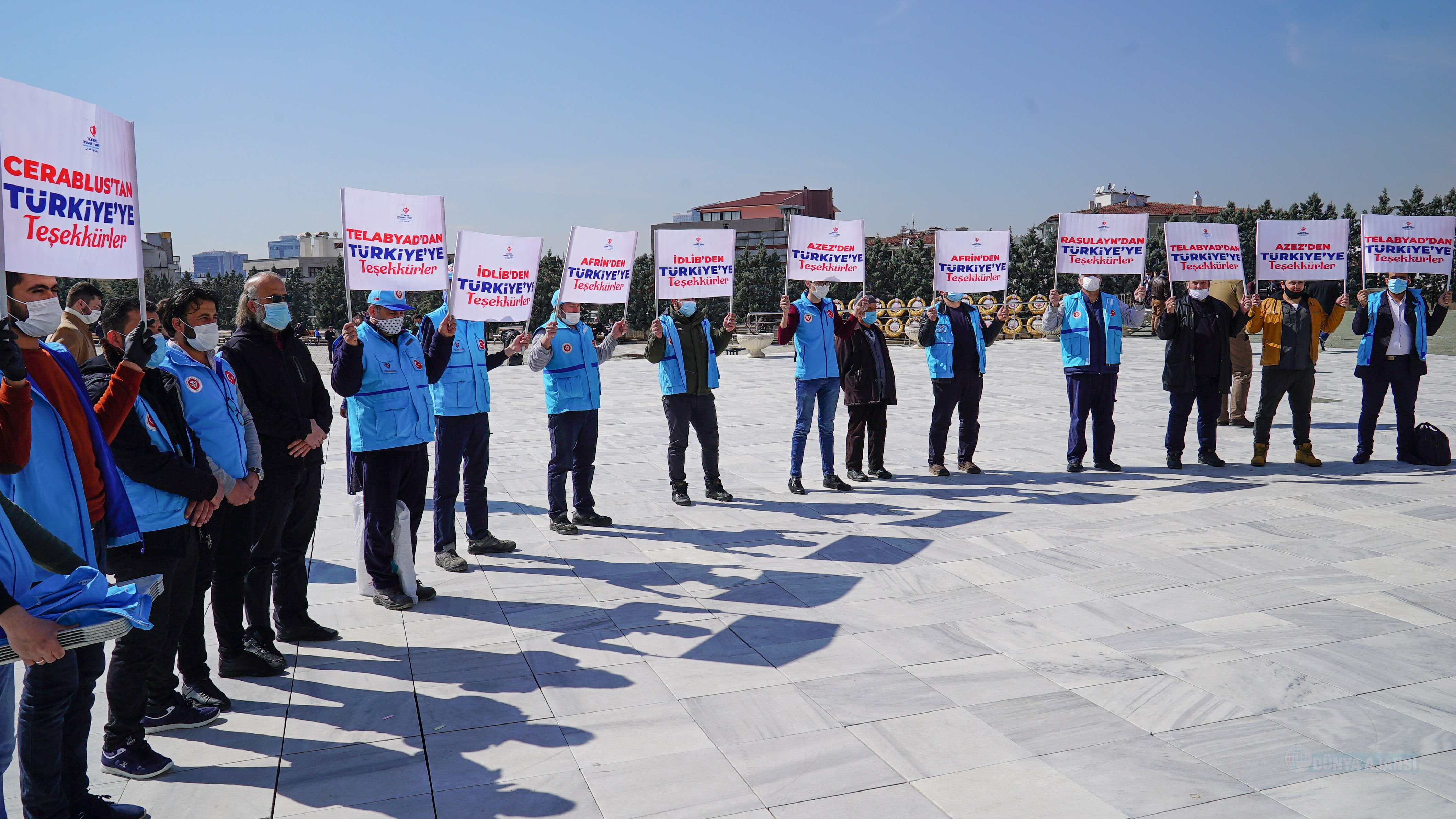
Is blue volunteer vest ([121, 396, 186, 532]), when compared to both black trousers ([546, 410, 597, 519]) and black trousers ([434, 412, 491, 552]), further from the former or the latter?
black trousers ([546, 410, 597, 519])

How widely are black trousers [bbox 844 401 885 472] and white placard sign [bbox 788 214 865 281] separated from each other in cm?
132

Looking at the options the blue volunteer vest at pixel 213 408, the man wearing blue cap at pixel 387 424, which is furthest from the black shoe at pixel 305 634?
the blue volunteer vest at pixel 213 408

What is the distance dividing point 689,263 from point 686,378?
3.49 ft

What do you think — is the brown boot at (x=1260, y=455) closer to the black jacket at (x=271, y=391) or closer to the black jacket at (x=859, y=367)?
the black jacket at (x=859, y=367)

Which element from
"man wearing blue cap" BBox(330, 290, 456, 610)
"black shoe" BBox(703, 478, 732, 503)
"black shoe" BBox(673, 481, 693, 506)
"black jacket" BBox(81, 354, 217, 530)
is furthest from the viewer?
"black shoe" BBox(703, 478, 732, 503)

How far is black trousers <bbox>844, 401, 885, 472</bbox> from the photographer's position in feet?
30.7

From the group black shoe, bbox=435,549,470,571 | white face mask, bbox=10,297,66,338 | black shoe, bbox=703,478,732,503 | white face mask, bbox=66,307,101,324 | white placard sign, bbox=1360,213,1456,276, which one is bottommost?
black shoe, bbox=435,549,470,571

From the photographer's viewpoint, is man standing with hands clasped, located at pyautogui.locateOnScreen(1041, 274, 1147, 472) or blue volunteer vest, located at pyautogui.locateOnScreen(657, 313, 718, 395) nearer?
blue volunteer vest, located at pyautogui.locateOnScreen(657, 313, 718, 395)

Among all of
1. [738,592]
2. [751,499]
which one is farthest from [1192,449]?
[738,592]

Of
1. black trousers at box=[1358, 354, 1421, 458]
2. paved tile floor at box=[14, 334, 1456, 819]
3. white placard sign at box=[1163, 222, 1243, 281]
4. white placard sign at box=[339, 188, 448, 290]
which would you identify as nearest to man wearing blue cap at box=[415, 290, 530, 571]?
paved tile floor at box=[14, 334, 1456, 819]

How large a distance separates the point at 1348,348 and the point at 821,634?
82.3 feet

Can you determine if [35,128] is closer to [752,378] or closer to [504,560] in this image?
[504,560]

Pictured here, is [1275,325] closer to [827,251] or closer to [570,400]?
[827,251]

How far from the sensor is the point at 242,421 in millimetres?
4449
